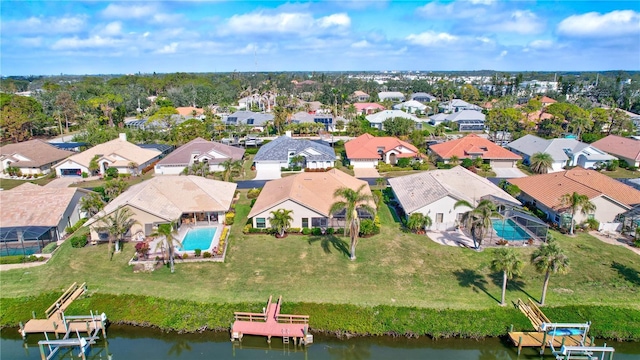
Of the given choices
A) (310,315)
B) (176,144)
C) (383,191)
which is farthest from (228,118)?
(310,315)

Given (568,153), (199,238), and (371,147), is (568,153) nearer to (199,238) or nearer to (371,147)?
(371,147)

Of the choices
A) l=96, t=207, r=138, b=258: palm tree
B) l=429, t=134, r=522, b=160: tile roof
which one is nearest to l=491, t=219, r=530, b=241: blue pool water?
l=429, t=134, r=522, b=160: tile roof

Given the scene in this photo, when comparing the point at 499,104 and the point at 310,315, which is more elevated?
the point at 499,104

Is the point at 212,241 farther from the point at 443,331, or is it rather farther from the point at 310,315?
the point at 443,331

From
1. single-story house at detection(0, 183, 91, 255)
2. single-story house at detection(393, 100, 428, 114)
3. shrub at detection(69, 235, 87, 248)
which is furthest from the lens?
single-story house at detection(393, 100, 428, 114)

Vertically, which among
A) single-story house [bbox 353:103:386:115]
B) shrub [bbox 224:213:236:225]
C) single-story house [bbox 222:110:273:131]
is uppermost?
single-story house [bbox 353:103:386:115]

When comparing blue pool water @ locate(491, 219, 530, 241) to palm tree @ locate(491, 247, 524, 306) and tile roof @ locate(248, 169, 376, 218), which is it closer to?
palm tree @ locate(491, 247, 524, 306)
